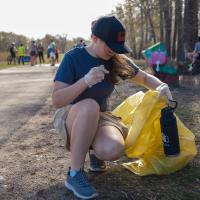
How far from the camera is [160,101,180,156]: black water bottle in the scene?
12.9 feet

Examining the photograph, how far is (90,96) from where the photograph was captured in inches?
150

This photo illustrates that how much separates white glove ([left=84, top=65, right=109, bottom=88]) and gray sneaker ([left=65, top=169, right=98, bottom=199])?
68 cm

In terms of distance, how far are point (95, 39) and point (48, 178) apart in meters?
1.25

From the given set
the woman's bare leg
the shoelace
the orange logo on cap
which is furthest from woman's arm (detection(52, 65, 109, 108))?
the shoelace

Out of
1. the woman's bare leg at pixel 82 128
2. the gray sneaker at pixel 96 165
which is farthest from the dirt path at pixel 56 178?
the woman's bare leg at pixel 82 128

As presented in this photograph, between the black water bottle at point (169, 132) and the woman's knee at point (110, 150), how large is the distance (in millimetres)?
467

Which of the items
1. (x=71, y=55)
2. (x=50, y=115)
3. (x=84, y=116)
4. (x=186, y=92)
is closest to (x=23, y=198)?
(x=84, y=116)

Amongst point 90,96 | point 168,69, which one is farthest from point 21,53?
point 90,96

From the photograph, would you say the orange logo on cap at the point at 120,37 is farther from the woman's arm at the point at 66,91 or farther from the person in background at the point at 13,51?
the person in background at the point at 13,51

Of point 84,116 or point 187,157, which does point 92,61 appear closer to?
point 84,116

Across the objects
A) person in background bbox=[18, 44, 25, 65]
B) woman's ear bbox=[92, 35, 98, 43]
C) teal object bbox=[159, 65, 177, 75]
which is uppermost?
woman's ear bbox=[92, 35, 98, 43]

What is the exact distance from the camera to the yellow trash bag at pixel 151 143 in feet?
13.0

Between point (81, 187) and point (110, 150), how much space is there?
0.34 m

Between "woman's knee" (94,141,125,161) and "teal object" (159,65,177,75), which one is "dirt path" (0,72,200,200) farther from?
"teal object" (159,65,177,75)
